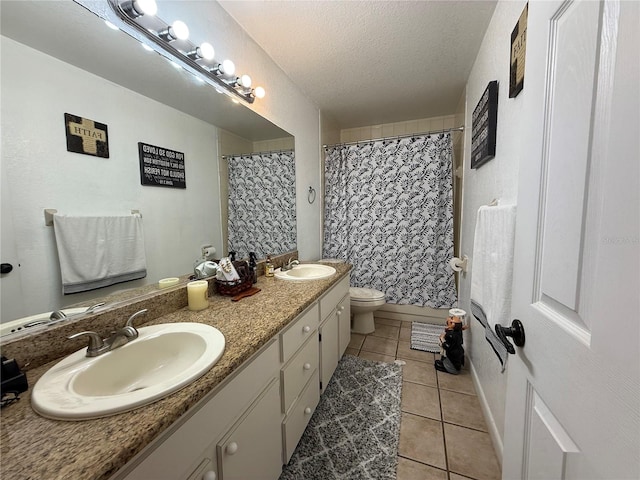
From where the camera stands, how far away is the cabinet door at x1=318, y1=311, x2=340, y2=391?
1.54 m

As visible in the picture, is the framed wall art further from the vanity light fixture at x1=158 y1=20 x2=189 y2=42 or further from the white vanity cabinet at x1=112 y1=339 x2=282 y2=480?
the white vanity cabinet at x1=112 y1=339 x2=282 y2=480

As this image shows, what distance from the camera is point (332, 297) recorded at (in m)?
1.69

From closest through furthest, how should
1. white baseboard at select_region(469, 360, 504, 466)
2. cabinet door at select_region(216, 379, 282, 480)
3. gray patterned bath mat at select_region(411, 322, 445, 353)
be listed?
1. cabinet door at select_region(216, 379, 282, 480)
2. white baseboard at select_region(469, 360, 504, 466)
3. gray patterned bath mat at select_region(411, 322, 445, 353)

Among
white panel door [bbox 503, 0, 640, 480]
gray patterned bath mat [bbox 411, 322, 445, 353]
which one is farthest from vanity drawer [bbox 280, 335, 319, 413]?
gray patterned bath mat [bbox 411, 322, 445, 353]

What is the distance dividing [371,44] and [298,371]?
2033mm

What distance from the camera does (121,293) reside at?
960 millimetres

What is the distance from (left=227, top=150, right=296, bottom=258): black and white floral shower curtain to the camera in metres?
1.54

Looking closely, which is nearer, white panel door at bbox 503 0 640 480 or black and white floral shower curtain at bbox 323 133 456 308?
white panel door at bbox 503 0 640 480

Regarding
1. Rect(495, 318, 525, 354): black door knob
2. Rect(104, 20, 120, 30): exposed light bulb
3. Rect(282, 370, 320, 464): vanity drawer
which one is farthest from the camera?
Rect(282, 370, 320, 464): vanity drawer

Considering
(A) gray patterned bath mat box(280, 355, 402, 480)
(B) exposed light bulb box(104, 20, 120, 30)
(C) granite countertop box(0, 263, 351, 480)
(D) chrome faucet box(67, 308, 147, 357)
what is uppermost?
(B) exposed light bulb box(104, 20, 120, 30)

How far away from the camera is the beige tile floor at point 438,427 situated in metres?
1.20

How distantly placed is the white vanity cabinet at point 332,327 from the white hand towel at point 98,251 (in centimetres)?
94

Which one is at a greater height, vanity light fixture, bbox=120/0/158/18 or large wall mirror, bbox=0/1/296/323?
vanity light fixture, bbox=120/0/158/18

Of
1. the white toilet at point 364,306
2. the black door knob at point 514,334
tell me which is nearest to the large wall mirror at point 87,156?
the black door knob at point 514,334
